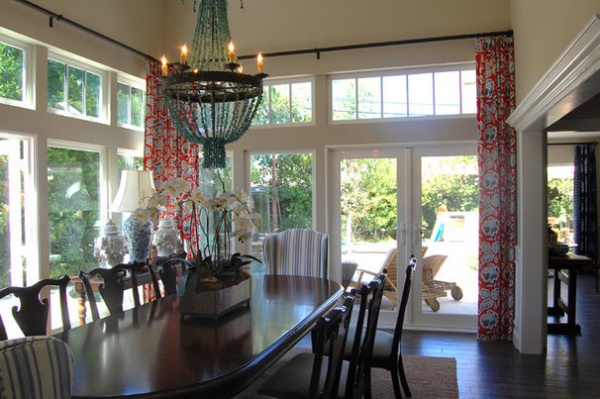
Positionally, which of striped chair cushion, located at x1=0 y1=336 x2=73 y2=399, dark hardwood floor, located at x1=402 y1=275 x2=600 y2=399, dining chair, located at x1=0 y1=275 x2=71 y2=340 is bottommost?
dark hardwood floor, located at x1=402 y1=275 x2=600 y2=399

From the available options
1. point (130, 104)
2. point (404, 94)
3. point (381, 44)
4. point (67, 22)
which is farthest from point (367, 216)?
point (67, 22)

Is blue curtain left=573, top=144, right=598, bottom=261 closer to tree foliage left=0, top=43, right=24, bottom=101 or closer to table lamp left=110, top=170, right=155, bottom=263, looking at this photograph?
table lamp left=110, top=170, right=155, bottom=263

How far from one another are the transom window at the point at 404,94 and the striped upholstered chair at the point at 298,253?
1438 mm

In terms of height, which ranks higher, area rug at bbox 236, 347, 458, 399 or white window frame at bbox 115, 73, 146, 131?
white window frame at bbox 115, 73, 146, 131

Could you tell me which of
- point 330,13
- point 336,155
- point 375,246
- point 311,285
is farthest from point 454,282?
point 330,13

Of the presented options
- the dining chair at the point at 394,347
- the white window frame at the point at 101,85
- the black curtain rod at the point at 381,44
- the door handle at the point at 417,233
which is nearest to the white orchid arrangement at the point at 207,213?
the dining chair at the point at 394,347

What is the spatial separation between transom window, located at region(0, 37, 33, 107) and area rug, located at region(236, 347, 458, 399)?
2.73 metres

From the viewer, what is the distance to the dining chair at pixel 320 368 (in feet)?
6.17

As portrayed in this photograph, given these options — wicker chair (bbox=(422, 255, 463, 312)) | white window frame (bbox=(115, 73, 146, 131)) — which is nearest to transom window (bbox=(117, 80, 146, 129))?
white window frame (bbox=(115, 73, 146, 131))

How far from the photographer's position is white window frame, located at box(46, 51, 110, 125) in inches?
173

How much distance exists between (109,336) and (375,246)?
11.1 feet

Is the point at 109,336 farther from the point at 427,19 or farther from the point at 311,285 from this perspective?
the point at 427,19

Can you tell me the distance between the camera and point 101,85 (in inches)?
196

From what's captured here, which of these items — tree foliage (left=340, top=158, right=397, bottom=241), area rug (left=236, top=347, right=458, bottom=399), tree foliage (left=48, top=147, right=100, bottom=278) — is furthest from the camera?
tree foliage (left=340, top=158, right=397, bottom=241)
